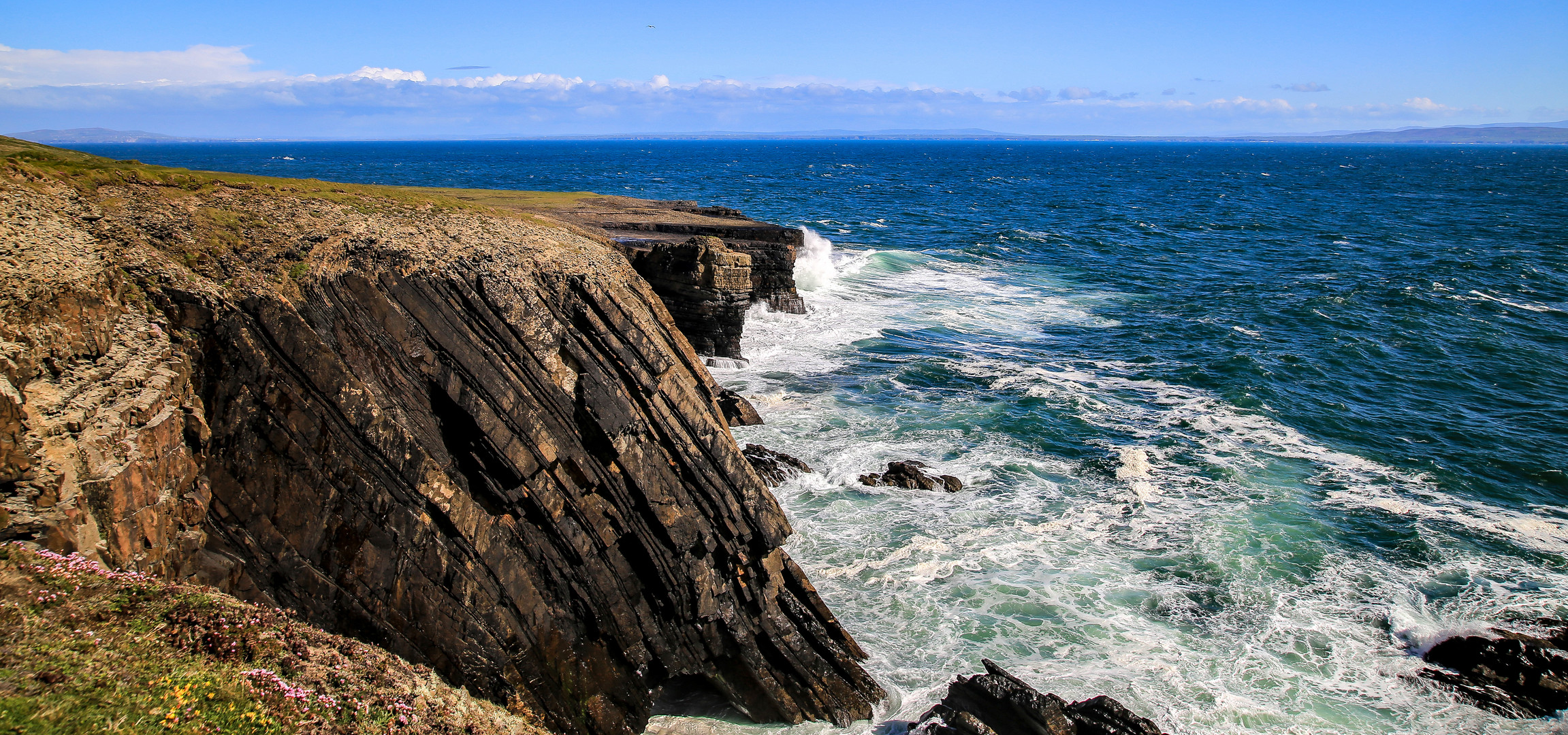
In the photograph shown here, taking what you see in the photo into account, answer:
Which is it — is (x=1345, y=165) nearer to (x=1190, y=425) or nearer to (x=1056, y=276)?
(x=1056, y=276)

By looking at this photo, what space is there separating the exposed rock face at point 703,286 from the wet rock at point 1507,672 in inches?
787

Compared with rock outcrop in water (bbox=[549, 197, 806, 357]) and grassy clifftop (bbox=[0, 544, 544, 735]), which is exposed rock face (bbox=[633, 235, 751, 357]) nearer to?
rock outcrop in water (bbox=[549, 197, 806, 357])

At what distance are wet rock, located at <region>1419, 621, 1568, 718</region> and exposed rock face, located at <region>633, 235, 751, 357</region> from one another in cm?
2000

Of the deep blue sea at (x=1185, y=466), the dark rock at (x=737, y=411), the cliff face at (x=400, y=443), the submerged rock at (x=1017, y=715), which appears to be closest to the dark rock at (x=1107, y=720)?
the submerged rock at (x=1017, y=715)

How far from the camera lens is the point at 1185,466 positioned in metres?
22.6

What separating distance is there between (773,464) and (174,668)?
14.3 meters

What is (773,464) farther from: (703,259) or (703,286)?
(703,259)

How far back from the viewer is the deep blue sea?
1452 cm

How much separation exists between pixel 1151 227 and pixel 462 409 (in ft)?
238

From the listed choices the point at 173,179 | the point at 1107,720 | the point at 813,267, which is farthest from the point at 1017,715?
the point at 813,267

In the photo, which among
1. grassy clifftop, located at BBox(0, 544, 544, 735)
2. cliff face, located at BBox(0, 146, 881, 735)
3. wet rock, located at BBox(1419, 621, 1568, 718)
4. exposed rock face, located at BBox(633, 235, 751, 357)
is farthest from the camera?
exposed rock face, located at BBox(633, 235, 751, 357)

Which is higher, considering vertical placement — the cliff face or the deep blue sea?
the cliff face

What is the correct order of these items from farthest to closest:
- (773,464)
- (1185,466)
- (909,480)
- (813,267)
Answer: (813,267) < (1185,466) < (773,464) < (909,480)

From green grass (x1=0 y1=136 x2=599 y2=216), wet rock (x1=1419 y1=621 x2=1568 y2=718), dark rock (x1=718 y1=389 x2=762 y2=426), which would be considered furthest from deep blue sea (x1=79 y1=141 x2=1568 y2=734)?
green grass (x1=0 y1=136 x2=599 y2=216)
